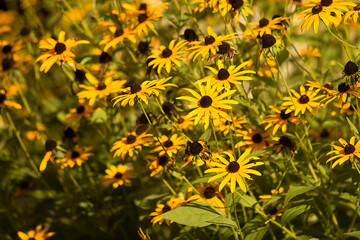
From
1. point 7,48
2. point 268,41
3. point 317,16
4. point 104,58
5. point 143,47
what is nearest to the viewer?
point 268,41

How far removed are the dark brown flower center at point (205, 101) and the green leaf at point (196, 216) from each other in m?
0.49

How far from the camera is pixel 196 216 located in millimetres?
1962

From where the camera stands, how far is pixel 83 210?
2980 millimetres

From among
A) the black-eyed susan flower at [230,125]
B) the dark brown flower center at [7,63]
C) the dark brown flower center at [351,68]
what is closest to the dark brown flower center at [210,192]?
the black-eyed susan flower at [230,125]

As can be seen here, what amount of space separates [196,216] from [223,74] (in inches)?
25.9

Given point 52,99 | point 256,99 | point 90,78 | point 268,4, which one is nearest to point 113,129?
point 90,78

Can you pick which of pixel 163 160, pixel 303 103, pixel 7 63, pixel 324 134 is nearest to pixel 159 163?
pixel 163 160

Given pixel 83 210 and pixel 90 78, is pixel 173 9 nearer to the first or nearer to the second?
pixel 90 78

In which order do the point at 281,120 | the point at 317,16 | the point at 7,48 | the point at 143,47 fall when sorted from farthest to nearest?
the point at 7,48, the point at 143,47, the point at 281,120, the point at 317,16

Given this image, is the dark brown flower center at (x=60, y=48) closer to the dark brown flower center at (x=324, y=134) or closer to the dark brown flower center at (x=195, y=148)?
the dark brown flower center at (x=195, y=148)

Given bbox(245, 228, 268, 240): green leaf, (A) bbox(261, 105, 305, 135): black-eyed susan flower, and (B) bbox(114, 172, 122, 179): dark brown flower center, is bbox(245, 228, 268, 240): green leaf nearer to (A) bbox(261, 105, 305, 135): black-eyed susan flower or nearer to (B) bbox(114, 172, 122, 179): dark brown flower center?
(A) bbox(261, 105, 305, 135): black-eyed susan flower

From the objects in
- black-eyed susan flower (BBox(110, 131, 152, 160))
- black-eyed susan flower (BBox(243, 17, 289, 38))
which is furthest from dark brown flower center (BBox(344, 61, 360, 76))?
black-eyed susan flower (BBox(110, 131, 152, 160))

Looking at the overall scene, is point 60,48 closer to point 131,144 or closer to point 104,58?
point 104,58

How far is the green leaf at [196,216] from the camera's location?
1.89 meters
